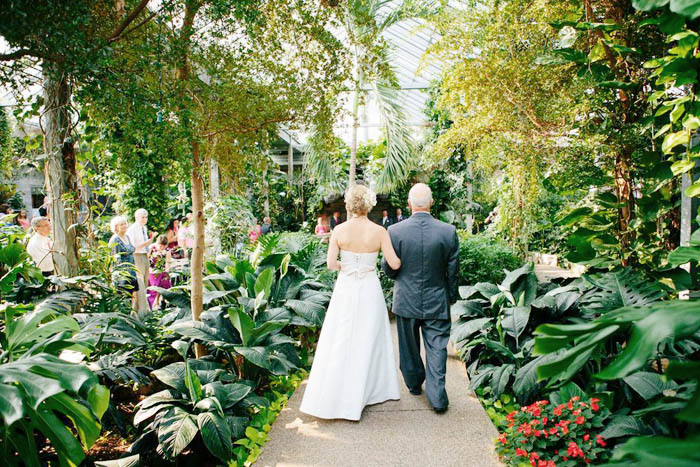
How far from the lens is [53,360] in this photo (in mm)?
1898

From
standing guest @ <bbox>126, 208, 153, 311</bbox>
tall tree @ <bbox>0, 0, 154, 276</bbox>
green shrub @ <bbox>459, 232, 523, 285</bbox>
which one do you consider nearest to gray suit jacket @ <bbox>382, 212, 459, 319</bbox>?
tall tree @ <bbox>0, 0, 154, 276</bbox>

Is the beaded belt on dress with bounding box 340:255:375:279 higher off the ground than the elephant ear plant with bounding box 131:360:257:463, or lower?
higher

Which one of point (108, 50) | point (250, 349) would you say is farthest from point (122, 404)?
point (108, 50)

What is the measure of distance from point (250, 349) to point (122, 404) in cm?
140

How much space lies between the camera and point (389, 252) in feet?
10.9

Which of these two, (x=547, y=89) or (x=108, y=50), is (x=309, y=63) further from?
(x=547, y=89)

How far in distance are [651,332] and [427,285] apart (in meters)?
2.43

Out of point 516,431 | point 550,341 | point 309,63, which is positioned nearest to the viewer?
point 550,341

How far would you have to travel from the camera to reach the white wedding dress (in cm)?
313

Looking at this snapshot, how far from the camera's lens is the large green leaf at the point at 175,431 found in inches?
97.1

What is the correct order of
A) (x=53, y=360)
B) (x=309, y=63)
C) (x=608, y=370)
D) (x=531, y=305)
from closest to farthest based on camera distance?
(x=608, y=370), (x=53, y=360), (x=531, y=305), (x=309, y=63)

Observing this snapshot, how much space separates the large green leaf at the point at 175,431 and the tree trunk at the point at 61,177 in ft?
6.74

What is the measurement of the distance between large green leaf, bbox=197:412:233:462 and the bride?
71cm

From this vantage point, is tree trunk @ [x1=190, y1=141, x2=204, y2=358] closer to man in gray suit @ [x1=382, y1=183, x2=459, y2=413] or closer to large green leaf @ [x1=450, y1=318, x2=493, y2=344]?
man in gray suit @ [x1=382, y1=183, x2=459, y2=413]
